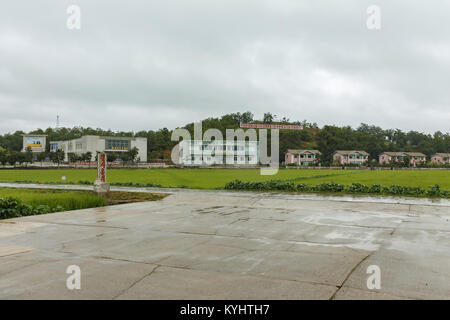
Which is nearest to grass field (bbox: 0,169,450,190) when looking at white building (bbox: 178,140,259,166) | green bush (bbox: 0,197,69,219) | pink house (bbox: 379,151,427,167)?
green bush (bbox: 0,197,69,219)

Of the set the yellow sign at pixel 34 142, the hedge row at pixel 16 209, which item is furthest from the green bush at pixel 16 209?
the yellow sign at pixel 34 142

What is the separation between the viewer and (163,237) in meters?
8.00

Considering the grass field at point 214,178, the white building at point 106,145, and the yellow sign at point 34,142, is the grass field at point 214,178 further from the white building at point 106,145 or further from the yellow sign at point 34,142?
the yellow sign at point 34,142

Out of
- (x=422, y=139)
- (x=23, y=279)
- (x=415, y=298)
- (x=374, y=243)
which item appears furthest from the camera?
(x=422, y=139)

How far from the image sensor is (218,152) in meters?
98.0

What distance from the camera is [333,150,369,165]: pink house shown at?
112 metres

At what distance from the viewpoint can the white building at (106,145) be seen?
89375 millimetres

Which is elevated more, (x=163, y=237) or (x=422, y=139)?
(x=422, y=139)

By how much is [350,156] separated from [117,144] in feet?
230

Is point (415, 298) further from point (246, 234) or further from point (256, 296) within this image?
point (246, 234)

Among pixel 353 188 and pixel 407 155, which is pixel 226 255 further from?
pixel 407 155

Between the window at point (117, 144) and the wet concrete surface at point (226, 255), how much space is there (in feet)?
281
